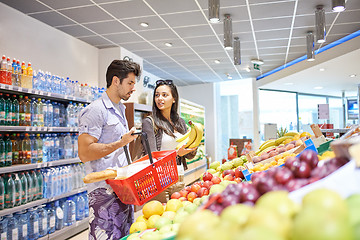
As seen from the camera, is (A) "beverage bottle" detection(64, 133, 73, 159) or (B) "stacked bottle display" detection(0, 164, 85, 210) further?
(A) "beverage bottle" detection(64, 133, 73, 159)

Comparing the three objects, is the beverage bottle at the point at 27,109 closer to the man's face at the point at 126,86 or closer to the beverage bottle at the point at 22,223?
the beverage bottle at the point at 22,223

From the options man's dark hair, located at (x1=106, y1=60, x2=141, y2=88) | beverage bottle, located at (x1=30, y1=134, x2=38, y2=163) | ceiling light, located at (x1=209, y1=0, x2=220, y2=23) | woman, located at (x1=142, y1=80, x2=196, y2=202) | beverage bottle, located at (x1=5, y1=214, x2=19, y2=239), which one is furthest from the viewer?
beverage bottle, located at (x1=30, y1=134, x2=38, y2=163)

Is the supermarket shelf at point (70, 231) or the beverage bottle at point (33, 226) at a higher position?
the beverage bottle at point (33, 226)

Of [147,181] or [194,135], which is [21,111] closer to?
[194,135]

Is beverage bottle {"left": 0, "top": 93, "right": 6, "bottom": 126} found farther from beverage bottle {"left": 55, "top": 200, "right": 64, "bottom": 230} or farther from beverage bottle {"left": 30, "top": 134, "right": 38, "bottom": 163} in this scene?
beverage bottle {"left": 55, "top": 200, "right": 64, "bottom": 230}

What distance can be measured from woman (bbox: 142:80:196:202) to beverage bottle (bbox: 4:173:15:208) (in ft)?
6.12

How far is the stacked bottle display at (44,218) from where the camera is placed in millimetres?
3453

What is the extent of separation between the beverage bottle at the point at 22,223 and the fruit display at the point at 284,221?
138 inches

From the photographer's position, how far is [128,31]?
18.9 ft

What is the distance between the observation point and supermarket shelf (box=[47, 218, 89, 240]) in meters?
→ 3.94

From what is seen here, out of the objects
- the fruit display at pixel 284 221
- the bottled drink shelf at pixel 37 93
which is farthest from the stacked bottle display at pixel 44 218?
the fruit display at pixel 284 221

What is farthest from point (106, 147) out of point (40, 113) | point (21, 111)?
point (40, 113)

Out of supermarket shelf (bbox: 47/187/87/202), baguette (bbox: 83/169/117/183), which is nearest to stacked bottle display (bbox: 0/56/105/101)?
supermarket shelf (bbox: 47/187/87/202)

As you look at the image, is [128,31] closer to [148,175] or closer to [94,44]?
[94,44]
